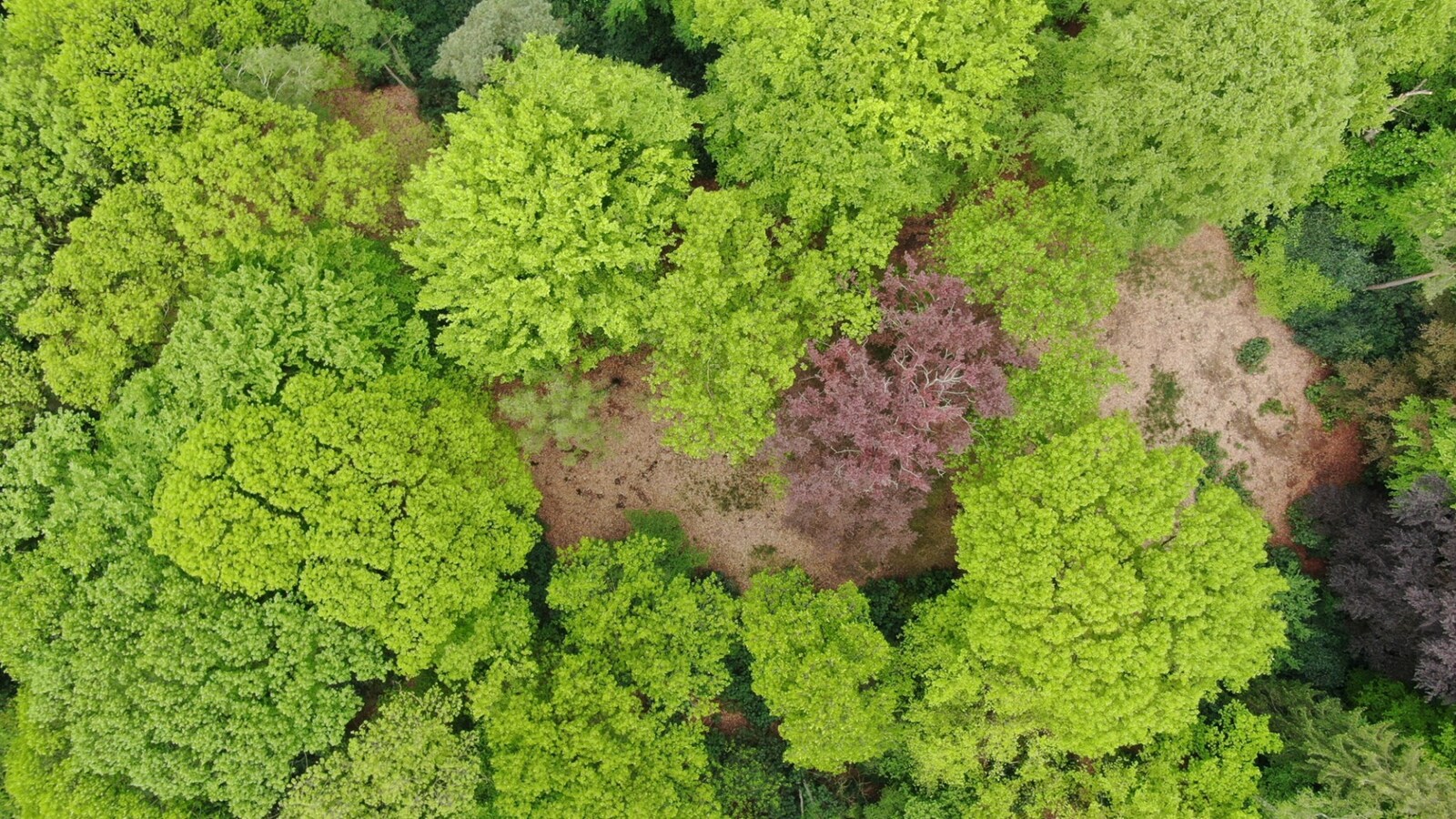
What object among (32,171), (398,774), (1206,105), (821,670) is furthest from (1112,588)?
(32,171)

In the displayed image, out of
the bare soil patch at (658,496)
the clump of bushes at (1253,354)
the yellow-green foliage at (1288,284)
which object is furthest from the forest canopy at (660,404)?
the clump of bushes at (1253,354)

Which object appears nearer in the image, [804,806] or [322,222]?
[322,222]

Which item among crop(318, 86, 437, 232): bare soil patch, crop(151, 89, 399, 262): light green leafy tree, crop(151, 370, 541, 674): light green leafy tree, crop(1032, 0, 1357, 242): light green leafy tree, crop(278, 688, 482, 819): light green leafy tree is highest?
crop(1032, 0, 1357, 242): light green leafy tree

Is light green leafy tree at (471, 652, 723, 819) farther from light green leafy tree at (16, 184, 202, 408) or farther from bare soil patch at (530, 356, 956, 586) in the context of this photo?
light green leafy tree at (16, 184, 202, 408)

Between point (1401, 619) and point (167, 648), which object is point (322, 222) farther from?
point (1401, 619)

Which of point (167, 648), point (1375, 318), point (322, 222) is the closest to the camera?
point (167, 648)

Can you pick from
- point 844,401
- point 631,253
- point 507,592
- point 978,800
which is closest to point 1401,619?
point 978,800

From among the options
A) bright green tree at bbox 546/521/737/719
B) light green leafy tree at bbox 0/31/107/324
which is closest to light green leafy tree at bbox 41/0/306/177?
light green leafy tree at bbox 0/31/107/324
